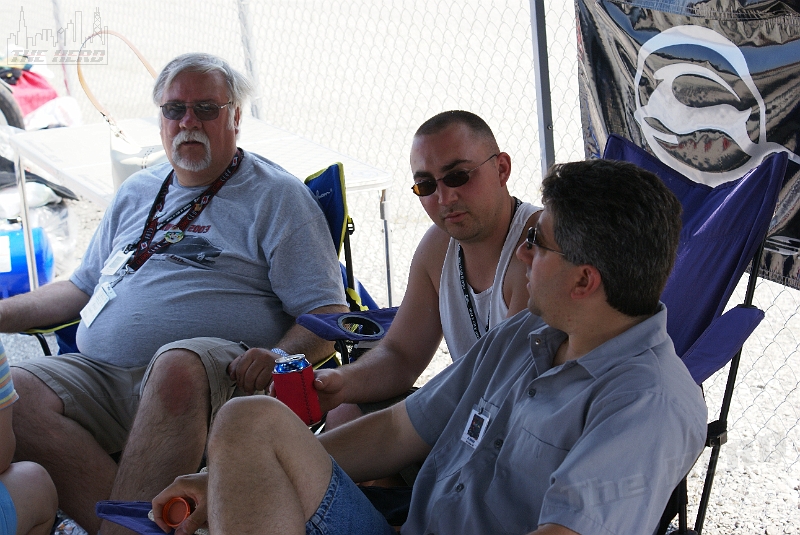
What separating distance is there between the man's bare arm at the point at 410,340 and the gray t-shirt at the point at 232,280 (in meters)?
0.50

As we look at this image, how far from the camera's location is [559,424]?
4.92 ft

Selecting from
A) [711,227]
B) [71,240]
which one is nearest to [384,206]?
[711,227]

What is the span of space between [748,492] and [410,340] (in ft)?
5.01

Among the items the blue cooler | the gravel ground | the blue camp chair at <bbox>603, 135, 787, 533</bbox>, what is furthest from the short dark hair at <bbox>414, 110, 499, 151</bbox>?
the blue cooler

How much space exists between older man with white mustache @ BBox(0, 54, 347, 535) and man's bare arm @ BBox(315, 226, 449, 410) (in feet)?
1.13

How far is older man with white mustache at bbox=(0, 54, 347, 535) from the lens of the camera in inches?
95.0

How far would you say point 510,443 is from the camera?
5.29 feet

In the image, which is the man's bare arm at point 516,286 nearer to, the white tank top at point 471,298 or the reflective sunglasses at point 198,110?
the white tank top at point 471,298

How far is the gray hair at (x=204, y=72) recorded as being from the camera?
312 cm

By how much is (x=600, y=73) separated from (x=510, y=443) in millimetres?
1880

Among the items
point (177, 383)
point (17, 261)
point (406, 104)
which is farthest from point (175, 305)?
point (406, 104)

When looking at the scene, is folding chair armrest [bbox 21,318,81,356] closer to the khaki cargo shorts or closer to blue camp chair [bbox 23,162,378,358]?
blue camp chair [bbox 23,162,378,358]

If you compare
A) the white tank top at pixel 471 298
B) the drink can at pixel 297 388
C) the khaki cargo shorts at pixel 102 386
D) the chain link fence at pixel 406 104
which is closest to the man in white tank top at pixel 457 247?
the white tank top at pixel 471 298

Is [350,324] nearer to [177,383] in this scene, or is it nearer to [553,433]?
[177,383]
